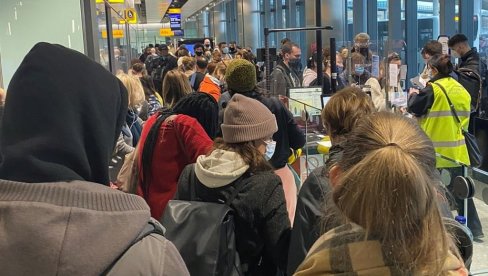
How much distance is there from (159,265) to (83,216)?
17 centimetres

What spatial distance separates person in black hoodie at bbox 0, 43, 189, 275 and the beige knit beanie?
4.55ft

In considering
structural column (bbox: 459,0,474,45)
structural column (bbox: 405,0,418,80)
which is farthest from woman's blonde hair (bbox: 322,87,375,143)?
structural column (bbox: 405,0,418,80)

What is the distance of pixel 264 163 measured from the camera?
8.21ft

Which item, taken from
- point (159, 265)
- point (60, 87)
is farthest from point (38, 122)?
point (159, 265)

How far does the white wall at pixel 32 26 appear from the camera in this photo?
4.42 metres

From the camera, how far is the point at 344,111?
2377 millimetres

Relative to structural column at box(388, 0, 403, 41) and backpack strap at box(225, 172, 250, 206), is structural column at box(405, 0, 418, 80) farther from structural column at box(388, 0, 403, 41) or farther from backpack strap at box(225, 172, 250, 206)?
backpack strap at box(225, 172, 250, 206)

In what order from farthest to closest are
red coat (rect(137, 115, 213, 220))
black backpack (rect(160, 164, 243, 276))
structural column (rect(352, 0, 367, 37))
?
structural column (rect(352, 0, 367, 37)), red coat (rect(137, 115, 213, 220)), black backpack (rect(160, 164, 243, 276))

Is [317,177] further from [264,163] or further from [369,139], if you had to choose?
[369,139]

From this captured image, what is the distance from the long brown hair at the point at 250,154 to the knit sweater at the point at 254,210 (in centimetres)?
5

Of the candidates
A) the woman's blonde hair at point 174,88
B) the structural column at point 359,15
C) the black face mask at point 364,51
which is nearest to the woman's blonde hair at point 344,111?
the woman's blonde hair at point 174,88

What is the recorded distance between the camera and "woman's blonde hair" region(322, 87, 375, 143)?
93.0 inches

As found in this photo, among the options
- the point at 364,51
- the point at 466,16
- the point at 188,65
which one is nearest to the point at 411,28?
the point at 466,16

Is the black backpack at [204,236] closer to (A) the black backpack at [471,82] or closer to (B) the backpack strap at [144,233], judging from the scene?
(B) the backpack strap at [144,233]
